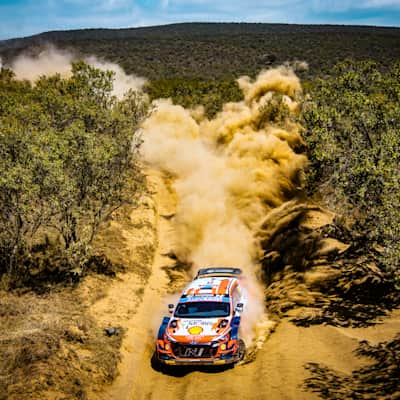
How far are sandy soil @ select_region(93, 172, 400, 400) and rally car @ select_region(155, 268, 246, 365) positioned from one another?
1.57 feet

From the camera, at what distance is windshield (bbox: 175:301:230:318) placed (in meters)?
14.3

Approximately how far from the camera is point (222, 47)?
10469 cm

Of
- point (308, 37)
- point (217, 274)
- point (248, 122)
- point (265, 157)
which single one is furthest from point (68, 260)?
point (308, 37)

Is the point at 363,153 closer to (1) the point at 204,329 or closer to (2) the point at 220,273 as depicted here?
(2) the point at 220,273

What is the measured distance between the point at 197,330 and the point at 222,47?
3883 inches

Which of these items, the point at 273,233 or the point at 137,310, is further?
the point at 273,233

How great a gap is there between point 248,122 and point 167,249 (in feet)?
52.8

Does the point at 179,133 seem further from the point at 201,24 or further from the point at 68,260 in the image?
the point at 201,24

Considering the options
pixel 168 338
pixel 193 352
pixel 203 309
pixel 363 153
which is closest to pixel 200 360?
pixel 193 352

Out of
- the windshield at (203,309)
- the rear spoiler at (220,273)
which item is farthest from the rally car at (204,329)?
the rear spoiler at (220,273)

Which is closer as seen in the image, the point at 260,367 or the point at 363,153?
the point at 260,367

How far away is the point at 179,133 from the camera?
42.3m

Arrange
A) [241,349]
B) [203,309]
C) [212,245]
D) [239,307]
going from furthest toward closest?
[212,245]
[239,307]
[203,309]
[241,349]

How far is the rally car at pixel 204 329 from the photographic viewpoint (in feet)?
42.7
